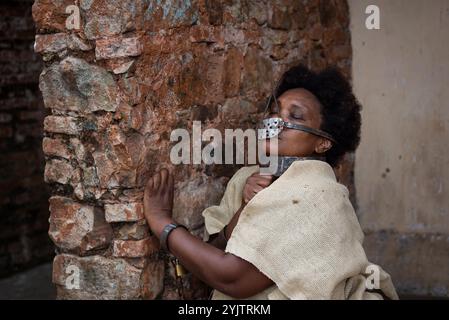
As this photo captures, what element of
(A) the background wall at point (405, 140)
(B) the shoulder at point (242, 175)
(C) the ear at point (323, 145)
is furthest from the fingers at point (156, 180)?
(A) the background wall at point (405, 140)

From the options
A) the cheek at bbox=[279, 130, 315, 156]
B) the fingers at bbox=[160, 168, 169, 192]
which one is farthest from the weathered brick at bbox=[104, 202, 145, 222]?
the cheek at bbox=[279, 130, 315, 156]

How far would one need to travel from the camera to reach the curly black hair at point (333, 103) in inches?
104

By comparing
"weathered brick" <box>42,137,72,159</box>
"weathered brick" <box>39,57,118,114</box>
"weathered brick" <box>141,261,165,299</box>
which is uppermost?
"weathered brick" <box>39,57,118,114</box>

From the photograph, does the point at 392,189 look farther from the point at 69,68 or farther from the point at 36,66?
the point at 36,66

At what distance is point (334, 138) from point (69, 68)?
1155 mm

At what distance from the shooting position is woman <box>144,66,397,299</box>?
2.27 metres

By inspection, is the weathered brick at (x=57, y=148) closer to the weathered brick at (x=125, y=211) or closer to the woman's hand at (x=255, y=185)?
the weathered brick at (x=125, y=211)

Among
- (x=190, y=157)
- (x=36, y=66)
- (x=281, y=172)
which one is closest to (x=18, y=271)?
(x=36, y=66)

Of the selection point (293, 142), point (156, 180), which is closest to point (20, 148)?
point (156, 180)

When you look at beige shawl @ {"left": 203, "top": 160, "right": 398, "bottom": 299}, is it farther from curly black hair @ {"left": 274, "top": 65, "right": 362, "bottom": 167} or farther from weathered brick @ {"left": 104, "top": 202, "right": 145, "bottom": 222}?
weathered brick @ {"left": 104, "top": 202, "right": 145, "bottom": 222}

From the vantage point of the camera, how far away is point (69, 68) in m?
2.53

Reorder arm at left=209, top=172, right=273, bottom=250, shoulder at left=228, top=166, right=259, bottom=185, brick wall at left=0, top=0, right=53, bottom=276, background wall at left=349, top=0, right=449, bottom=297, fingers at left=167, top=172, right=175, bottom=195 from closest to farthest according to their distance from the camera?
arm at left=209, top=172, right=273, bottom=250 < fingers at left=167, top=172, right=175, bottom=195 < shoulder at left=228, top=166, right=259, bottom=185 < background wall at left=349, top=0, right=449, bottom=297 < brick wall at left=0, top=0, right=53, bottom=276

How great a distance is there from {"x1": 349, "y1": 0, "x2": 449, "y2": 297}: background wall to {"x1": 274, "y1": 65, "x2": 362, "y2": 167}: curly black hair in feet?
4.86

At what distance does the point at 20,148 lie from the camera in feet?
16.0
